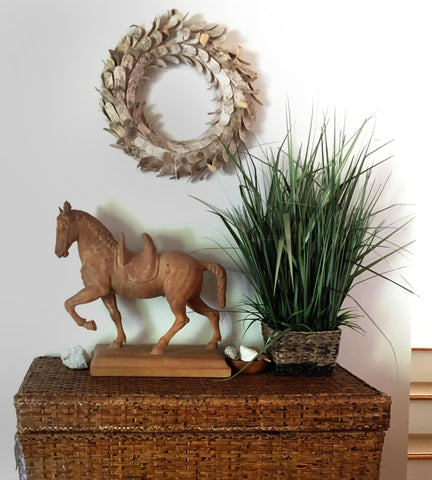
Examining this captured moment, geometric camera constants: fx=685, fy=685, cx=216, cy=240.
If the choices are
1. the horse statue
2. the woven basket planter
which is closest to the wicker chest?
the woven basket planter

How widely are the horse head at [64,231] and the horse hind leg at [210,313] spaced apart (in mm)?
426

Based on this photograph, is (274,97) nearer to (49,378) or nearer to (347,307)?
(347,307)

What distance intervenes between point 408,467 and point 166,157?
145 cm

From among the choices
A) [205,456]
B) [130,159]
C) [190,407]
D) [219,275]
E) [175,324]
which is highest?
[130,159]

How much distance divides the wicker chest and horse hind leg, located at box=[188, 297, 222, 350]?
0.27 meters

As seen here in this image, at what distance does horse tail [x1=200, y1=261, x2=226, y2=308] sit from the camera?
215 centimetres

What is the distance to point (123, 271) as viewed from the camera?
6.88 ft

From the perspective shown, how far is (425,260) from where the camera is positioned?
2.91 metres

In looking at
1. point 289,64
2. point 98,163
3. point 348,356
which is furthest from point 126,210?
point 348,356

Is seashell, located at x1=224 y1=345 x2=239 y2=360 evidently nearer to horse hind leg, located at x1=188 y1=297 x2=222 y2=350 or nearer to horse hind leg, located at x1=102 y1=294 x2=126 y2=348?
horse hind leg, located at x1=188 y1=297 x2=222 y2=350

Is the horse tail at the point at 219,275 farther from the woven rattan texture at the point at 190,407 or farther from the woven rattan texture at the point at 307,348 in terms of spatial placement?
the woven rattan texture at the point at 190,407

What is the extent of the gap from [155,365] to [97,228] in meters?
0.45

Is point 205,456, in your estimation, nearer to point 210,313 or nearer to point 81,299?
point 210,313

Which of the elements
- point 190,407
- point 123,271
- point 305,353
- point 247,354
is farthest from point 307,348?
point 123,271
